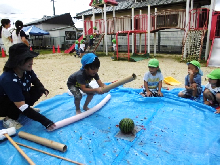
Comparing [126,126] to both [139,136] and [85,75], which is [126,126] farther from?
[85,75]

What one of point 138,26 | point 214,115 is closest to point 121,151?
point 214,115

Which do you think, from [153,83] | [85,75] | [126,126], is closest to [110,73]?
[153,83]

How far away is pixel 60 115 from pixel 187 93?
2.33m

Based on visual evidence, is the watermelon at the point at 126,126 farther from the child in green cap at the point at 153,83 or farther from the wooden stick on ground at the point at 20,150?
the child in green cap at the point at 153,83

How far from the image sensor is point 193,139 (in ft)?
7.00

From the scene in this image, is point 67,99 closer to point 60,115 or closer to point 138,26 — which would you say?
point 60,115

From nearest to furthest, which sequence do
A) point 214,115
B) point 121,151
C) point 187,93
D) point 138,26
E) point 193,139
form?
1. point 121,151
2. point 193,139
3. point 214,115
4. point 187,93
5. point 138,26

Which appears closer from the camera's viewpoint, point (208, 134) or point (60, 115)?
point (208, 134)

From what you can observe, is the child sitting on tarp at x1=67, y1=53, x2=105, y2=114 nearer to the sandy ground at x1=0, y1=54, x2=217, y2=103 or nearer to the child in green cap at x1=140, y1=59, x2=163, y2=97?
the child in green cap at x1=140, y1=59, x2=163, y2=97

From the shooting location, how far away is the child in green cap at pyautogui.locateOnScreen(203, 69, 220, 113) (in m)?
2.79

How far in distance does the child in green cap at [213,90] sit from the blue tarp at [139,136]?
7.5 inches

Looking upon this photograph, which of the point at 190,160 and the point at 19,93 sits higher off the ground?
the point at 19,93

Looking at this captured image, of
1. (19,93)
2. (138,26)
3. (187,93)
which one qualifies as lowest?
(187,93)

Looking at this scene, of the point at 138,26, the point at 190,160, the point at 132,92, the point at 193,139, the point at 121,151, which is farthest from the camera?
the point at 138,26
